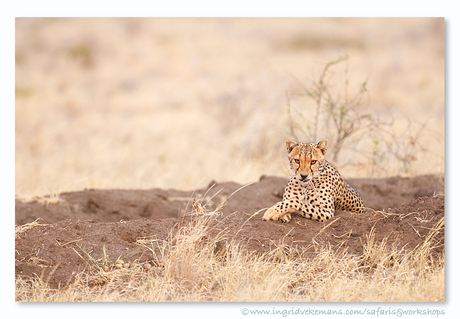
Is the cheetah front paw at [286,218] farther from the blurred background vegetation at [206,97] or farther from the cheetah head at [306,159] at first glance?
the blurred background vegetation at [206,97]

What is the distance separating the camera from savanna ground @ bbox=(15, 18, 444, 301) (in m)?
3.70

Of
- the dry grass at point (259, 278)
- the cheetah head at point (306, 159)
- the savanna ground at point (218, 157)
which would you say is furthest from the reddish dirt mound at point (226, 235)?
the cheetah head at point (306, 159)

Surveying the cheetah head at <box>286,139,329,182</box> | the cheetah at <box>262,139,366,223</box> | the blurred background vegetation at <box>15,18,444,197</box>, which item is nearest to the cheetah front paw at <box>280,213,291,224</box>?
the cheetah at <box>262,139,366,223</box>

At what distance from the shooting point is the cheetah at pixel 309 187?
4102 millimetres

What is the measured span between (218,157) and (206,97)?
4.57 metres

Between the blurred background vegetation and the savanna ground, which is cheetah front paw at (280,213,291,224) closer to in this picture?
the savanna ground

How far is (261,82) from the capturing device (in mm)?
12711

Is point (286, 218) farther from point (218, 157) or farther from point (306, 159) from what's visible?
point (218, 157)

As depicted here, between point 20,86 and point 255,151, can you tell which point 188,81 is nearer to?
point 20,86

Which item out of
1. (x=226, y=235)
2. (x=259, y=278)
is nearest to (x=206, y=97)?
(x=226, y=235)

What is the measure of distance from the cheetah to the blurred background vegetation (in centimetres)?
286

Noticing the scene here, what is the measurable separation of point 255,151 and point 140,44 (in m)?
8.50

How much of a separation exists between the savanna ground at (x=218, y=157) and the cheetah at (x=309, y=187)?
0.12 meters

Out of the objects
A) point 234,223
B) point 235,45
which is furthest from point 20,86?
point 234,223
